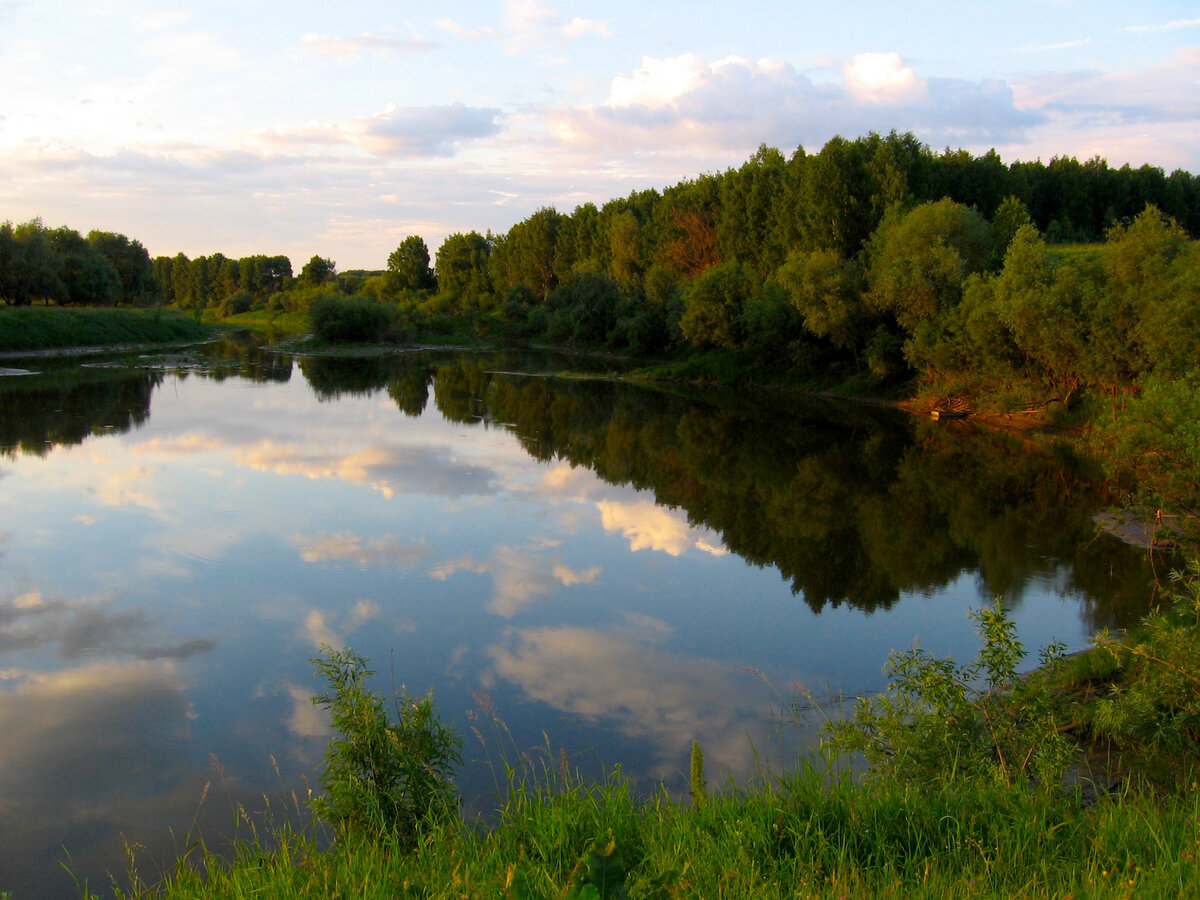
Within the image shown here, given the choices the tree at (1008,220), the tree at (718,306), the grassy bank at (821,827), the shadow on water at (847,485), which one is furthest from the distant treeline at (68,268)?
the grassy bank at (821,827)

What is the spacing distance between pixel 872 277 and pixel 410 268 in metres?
71.3

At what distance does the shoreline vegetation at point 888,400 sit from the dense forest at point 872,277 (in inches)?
4.7

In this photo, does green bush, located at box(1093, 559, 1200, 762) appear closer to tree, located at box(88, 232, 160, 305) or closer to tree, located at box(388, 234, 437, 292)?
tree, located at box(88, 232, 160, 305)

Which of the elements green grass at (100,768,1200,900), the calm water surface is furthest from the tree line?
green grass at (100,768,1200,900)

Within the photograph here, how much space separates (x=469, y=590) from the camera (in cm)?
1091

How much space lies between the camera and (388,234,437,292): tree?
95938 millimetres

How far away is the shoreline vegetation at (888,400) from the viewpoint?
3.97 meters

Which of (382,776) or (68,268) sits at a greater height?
(68,268)

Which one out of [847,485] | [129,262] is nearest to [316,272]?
[129,262]

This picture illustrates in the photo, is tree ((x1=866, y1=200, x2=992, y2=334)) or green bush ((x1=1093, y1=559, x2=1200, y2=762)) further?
tree ((x1=866, y1=200, x2=992, y2=334))

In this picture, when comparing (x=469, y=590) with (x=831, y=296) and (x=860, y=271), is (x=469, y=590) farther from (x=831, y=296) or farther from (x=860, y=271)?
(x=860, y=271)

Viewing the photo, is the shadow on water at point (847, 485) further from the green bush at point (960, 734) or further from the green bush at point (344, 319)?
the green bush at point (344, 319)

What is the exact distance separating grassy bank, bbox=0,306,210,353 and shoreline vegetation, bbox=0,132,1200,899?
41cm

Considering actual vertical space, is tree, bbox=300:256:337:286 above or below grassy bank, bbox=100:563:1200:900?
above
